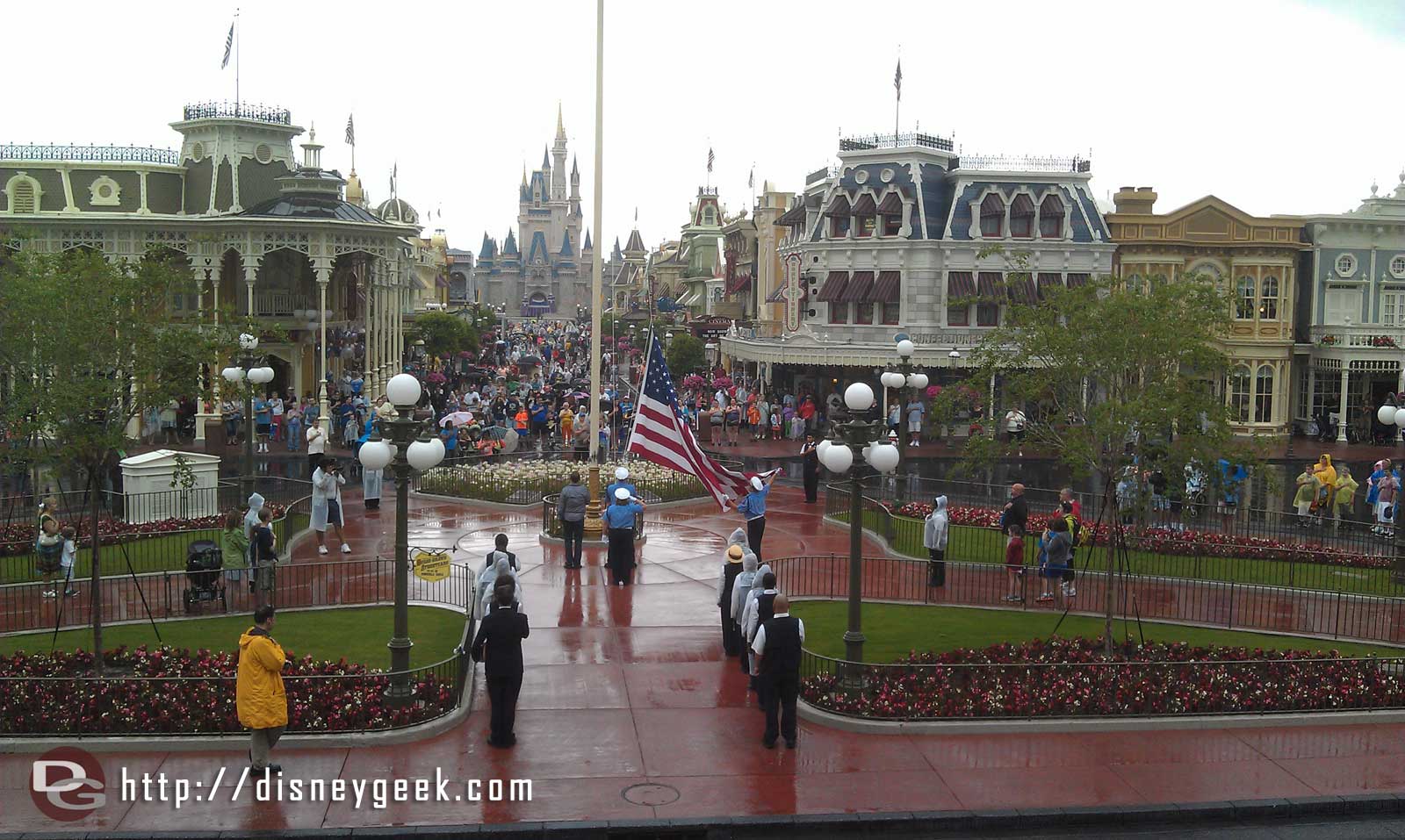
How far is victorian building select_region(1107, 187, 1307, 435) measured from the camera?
41.5 m

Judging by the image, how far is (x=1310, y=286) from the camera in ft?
139

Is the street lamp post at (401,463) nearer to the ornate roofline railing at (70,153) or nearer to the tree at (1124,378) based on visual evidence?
the tree at (1124,378)

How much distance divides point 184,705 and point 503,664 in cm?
291

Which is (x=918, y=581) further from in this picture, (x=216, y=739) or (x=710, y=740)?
(x=216, y=739)

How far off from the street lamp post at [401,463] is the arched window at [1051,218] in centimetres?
3202

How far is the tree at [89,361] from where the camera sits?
44.8 ft

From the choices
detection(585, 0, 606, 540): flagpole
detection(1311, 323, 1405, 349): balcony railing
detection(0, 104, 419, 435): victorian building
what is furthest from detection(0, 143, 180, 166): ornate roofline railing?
detection(1311, 323, 1405, 349): balcony railing

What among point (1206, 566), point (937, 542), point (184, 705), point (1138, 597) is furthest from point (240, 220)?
point (1138, 597)

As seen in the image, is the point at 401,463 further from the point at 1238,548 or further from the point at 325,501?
the point at 1238,548

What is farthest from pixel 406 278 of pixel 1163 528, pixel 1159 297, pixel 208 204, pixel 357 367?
pixel 1159 297

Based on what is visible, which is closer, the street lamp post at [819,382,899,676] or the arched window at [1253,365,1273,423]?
the street lamp post at [819,382,899,676]

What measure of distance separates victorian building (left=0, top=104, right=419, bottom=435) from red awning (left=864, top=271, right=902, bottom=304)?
14726mm

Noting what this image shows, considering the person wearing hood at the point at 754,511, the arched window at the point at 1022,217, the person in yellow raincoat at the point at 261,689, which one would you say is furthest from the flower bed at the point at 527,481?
the arched window at the point at 1022,217

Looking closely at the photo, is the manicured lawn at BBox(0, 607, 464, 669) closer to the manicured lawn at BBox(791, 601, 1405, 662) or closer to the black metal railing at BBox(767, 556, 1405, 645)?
the manicured lawn at BBox(791, 601, 1405, 662)
